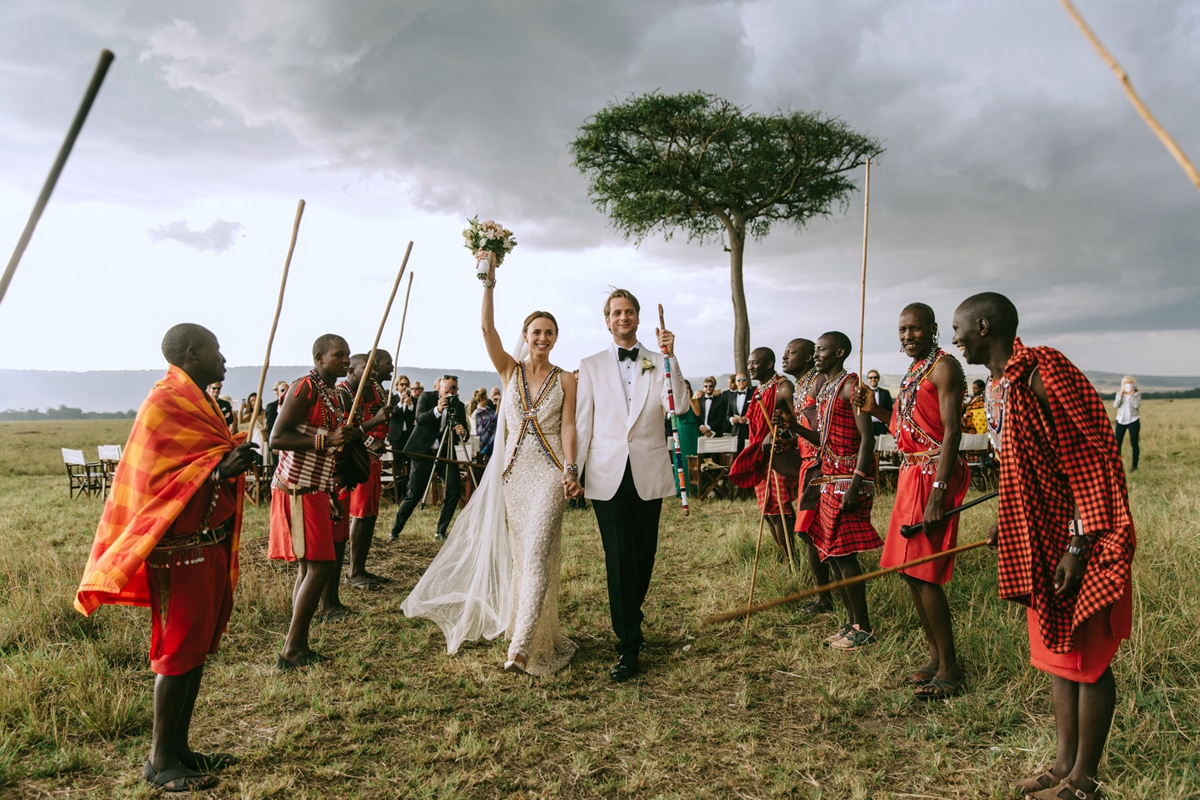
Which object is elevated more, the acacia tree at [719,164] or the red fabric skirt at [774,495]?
the acacia tree at [719,164]

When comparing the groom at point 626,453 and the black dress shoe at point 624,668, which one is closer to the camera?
the black dress shoe at point 624,668

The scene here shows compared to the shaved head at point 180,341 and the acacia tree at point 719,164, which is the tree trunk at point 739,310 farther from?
the shaved head at point 180,341

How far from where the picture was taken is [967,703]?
397cm

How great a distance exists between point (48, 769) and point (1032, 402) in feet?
15.0

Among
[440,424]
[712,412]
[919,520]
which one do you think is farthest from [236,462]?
[712,412]

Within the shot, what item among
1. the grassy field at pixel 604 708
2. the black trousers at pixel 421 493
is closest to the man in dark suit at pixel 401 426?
the black trousers at pixel 421 493

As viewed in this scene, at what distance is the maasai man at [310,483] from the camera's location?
4.77 m

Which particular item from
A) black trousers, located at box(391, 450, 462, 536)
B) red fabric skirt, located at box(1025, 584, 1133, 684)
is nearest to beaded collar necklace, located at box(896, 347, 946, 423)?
red fabric skirt, located at box(1025, 584, 1133, 684)

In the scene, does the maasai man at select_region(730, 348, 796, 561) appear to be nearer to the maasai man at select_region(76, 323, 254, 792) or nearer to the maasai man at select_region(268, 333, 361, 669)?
the maasai man at select_region(268, 333, 361, 669)

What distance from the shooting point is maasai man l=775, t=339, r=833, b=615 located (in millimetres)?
5512

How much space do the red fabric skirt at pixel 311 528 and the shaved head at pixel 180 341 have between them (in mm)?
1748

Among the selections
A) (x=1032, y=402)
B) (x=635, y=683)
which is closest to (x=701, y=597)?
(x=635, y=683)

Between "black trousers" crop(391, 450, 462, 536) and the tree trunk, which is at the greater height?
the tree trunk

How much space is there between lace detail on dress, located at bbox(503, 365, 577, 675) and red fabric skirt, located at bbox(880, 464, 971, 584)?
2.06 meters
